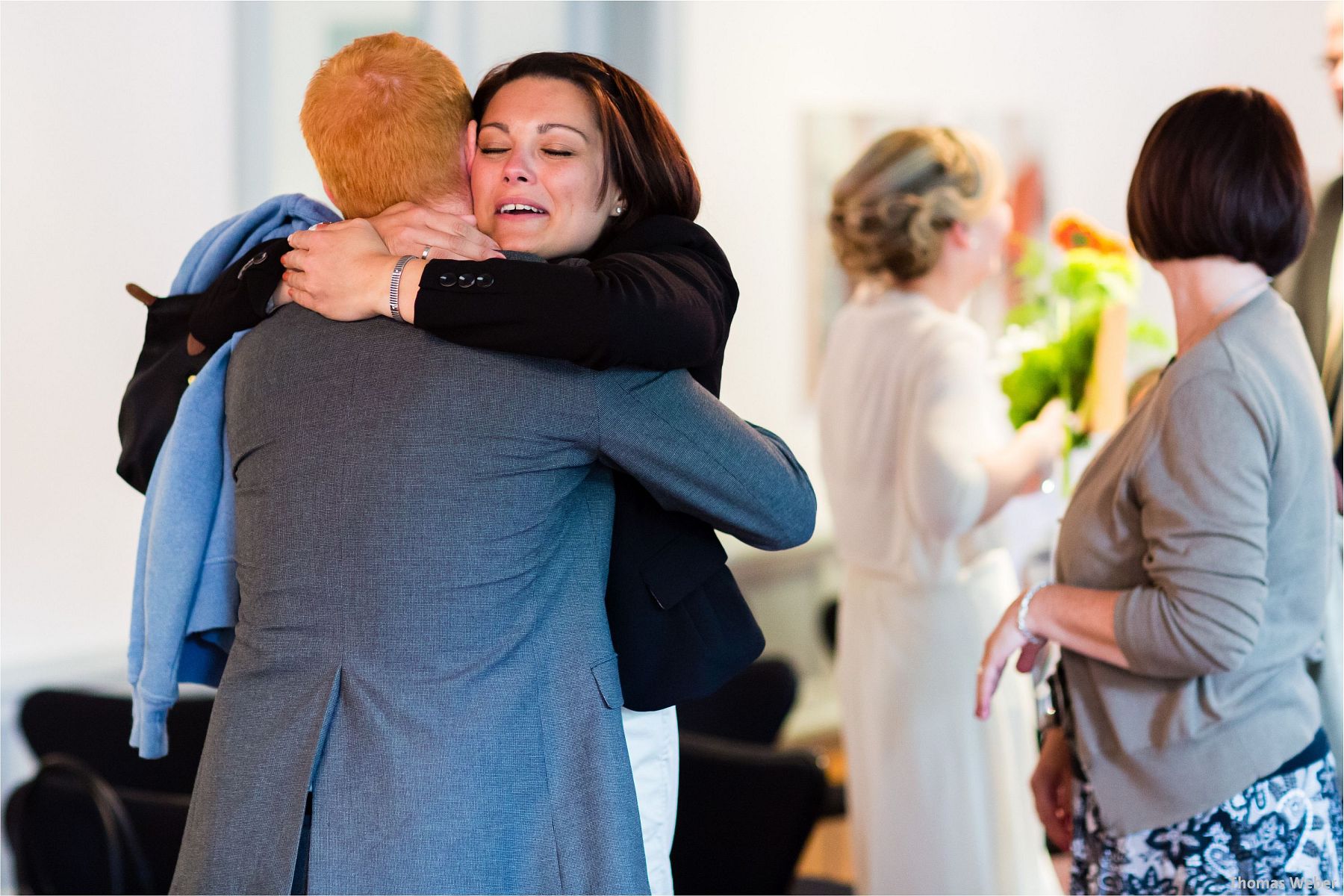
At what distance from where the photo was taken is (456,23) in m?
3.53

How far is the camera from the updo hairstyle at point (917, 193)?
3020 mm

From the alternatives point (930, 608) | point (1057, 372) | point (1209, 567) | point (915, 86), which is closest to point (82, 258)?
point (930, 608)

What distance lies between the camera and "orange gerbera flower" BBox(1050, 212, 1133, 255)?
304 cm

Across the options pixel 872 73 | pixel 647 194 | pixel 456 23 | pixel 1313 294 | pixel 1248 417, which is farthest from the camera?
pixel 872 73

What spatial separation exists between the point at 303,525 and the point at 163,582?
0.38 meters

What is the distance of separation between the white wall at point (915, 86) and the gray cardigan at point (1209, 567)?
2914mm

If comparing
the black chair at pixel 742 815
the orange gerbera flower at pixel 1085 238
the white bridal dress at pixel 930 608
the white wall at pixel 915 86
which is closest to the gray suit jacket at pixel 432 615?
the black chair at pixel 742 815

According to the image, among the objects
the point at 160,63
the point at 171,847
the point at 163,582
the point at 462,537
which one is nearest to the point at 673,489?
the point at 462,537

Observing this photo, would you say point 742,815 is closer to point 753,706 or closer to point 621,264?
point 753,706

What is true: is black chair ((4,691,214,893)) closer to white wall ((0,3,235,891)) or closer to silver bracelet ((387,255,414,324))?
white wall ((0,3,235,891))

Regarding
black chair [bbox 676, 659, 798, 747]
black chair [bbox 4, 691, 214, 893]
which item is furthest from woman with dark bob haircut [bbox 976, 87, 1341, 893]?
black chair [bbox 4, 691, 214, 893]

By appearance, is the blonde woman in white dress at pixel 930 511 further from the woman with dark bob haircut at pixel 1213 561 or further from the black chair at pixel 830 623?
the black chair at pixel 830 623

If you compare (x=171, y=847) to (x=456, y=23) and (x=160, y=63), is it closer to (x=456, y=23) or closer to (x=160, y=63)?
(x=160, y=63)

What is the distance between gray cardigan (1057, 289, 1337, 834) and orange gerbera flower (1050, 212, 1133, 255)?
132cm
